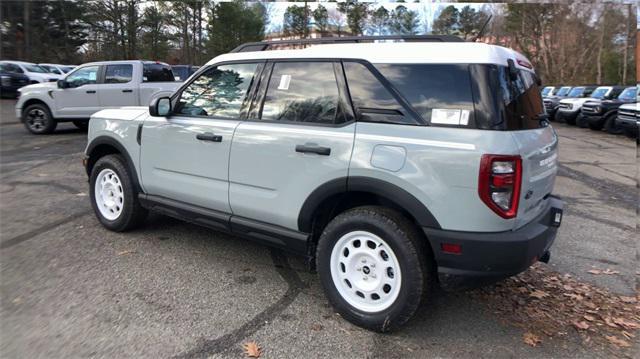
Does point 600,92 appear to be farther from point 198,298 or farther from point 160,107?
point 198,298

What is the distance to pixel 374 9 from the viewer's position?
51.5 ft

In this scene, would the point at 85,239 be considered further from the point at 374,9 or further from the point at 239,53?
the point at 374,9

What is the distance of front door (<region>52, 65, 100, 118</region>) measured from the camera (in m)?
12.0

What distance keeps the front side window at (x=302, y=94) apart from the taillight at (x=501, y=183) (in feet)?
3.71

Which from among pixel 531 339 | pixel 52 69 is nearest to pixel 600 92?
pixel 531 339

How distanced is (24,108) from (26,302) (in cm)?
1100

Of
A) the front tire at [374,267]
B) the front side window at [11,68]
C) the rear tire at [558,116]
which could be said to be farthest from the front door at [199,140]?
the front side window at [11,68]

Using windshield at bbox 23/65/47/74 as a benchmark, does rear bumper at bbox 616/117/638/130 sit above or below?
below

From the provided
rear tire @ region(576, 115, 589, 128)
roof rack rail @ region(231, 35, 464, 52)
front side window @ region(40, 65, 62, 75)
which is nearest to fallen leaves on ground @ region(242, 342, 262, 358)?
roof rack rail @ region(231, 35, 464, 52)

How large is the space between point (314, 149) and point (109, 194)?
9.15ft

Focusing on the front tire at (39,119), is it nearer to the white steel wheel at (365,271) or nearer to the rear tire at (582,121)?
the white steel wheel at (365,271)

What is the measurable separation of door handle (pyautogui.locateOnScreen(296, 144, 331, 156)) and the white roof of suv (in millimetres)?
685

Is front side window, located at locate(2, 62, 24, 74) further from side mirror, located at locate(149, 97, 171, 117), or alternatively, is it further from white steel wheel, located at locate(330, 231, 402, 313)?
white steel wheel, located at locate(330, 231, 402, 313)

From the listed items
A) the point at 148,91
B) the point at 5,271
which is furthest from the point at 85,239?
the point at 148,91
